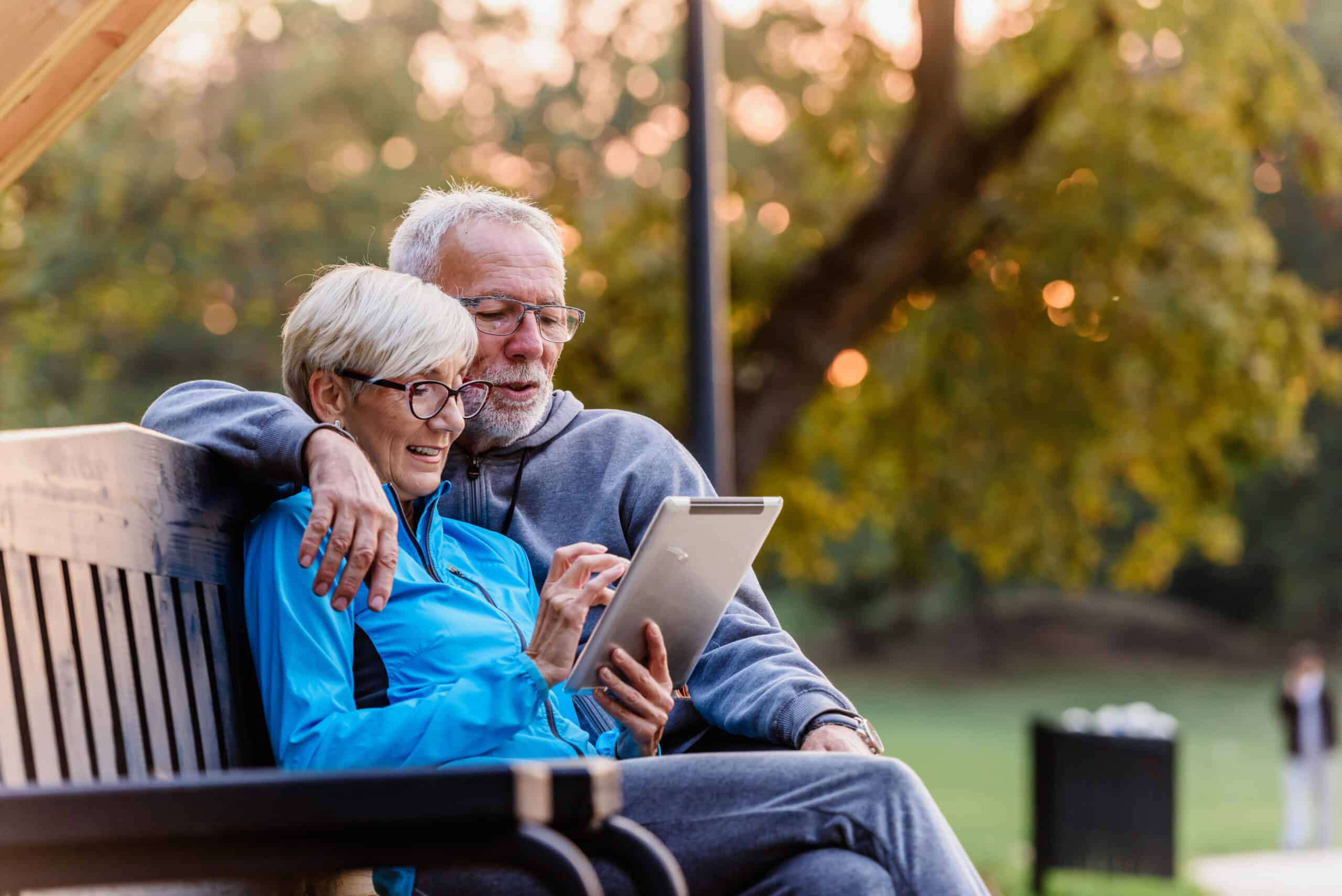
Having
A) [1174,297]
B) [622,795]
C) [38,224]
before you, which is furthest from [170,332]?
[622,795]

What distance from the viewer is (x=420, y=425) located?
2.57 m

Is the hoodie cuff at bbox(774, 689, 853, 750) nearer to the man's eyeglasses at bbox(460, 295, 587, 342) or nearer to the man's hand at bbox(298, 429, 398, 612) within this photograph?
the man's hand at bbox(298, 429, 398, 612)

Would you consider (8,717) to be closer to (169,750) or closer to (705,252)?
(169,750)

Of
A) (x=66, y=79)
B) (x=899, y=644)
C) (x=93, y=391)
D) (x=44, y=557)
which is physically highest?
(x=66, y=79)

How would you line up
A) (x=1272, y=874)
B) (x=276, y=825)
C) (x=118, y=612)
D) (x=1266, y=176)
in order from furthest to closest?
(x=1266, y=176) < (x=1272, y=874) < (x=118, y=612) < (x=276, y=825)

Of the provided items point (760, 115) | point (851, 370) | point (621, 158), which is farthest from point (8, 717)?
point (760, 115)

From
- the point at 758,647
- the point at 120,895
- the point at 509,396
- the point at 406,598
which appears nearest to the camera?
the point at 120,895

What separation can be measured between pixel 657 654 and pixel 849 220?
8780 mm

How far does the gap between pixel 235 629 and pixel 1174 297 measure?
8.55m

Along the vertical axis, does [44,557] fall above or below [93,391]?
above

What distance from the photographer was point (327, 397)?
2607 millimetres

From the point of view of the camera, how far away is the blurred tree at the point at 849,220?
10156 mm

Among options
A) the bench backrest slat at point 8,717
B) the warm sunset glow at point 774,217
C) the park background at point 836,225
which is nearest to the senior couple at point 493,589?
the bench backrest slat at point 8,717

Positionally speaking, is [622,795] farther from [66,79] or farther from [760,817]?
[66,79]
